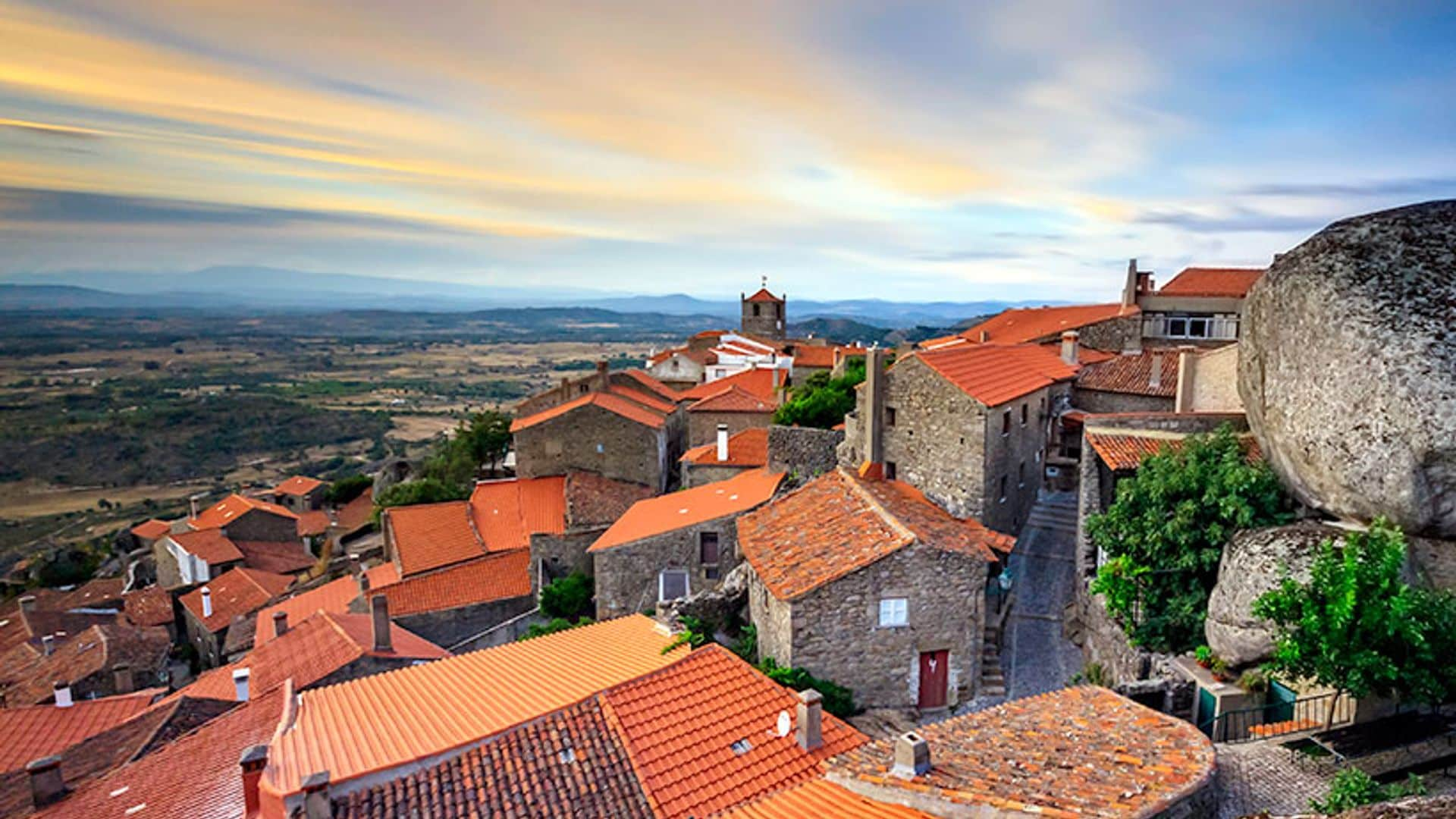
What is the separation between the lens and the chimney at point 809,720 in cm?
1208

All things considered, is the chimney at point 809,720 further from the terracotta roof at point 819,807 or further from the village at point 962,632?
the terracotta roof at point 819,807

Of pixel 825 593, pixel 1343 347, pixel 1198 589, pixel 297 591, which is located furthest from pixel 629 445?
pixel 1343 347

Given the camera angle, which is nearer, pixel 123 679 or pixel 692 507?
pixel 692 507

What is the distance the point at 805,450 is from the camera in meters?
24.7

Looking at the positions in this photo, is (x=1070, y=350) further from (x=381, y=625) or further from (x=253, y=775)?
(x=253, y=775)

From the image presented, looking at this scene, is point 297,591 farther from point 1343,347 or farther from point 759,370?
point 1343,347

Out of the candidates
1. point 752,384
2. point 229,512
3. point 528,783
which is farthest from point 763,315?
point 528,783

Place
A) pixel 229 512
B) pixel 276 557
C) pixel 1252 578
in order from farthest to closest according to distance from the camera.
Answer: pixel 229 512, pixel 276 557, pixel 1252 578

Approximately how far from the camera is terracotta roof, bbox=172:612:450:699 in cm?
2036

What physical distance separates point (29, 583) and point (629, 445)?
2000 inches

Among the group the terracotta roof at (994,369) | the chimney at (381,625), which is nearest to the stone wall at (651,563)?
the chimney at (381,625)

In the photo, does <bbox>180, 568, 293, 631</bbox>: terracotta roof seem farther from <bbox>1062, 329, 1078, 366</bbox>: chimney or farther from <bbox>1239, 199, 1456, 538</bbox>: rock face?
<bbox>1239, 199, 1456, 538</bbox>: rock face

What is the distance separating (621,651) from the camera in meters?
16.0

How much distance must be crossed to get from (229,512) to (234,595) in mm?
15110
